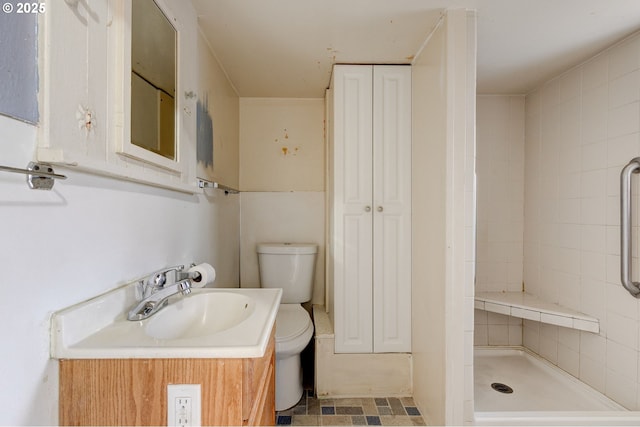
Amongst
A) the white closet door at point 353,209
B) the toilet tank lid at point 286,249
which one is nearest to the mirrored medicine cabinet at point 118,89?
the white closet door at point 353,209

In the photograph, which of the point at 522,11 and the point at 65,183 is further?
the point at 522,11

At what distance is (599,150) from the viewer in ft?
6.03

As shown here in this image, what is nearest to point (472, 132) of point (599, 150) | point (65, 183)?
point (599, 150)

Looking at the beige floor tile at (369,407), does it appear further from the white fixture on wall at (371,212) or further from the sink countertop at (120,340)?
the sink countertop at (120,340)

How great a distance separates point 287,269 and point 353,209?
0.70 metres

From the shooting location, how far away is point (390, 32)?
1652 mm

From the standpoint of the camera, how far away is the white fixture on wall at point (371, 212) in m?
1.99

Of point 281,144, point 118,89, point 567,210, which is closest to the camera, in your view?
point 118,89

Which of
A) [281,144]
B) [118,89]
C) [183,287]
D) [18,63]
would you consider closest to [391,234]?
[281,144]

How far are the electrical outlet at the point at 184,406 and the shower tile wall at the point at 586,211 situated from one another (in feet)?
6.63

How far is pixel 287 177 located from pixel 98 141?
1.85 m

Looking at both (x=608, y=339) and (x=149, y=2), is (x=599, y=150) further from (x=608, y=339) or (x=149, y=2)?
(x=149, y=2)

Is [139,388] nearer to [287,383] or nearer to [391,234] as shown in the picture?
[287,383]

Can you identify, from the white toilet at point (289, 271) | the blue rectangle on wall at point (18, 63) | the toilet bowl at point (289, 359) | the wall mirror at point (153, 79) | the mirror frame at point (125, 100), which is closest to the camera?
the blue rectangle on wall at point (18, 63)
